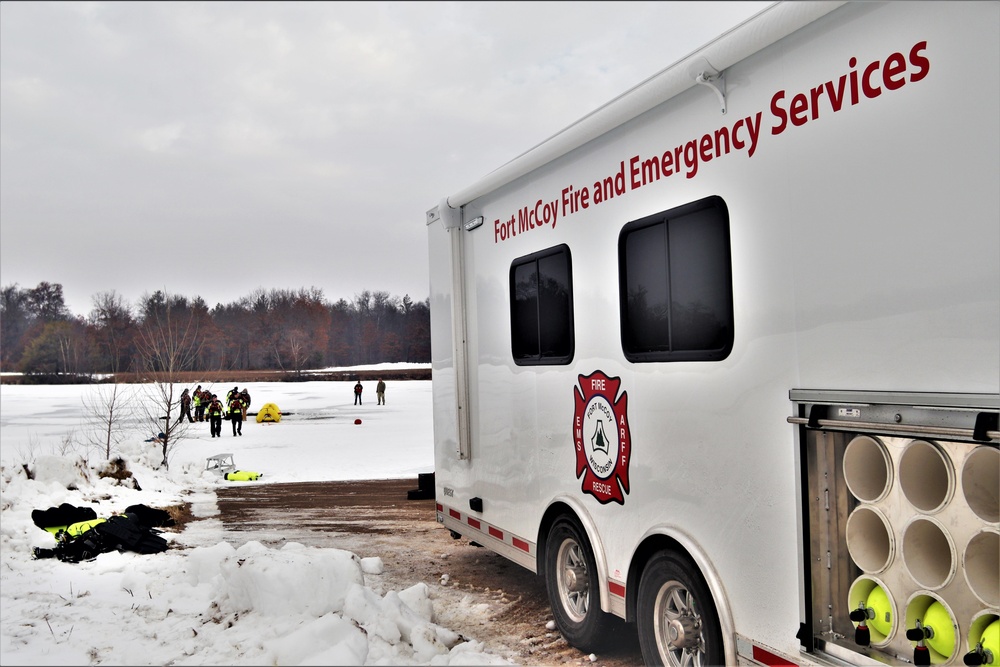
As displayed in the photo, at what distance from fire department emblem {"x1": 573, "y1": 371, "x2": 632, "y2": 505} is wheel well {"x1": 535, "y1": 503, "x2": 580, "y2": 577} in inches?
15.1

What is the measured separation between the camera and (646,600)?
445 centimetres

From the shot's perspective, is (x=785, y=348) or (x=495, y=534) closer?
(x=785, y=348)

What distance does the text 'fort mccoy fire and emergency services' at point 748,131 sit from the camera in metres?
3.05

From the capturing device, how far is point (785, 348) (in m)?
3.55

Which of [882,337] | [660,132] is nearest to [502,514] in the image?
[660,132]

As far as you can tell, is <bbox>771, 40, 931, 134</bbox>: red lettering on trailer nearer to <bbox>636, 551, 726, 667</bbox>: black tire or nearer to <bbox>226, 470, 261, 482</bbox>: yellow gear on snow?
<bbox>636, 551, 726, 667</bbox>: black tire

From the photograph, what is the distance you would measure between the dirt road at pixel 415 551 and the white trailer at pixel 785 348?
423mm

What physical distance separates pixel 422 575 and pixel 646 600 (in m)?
3.74

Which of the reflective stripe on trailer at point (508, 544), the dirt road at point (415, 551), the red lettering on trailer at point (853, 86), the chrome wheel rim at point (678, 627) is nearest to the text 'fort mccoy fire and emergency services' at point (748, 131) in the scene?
the red lettering on trailer at point (853, 86)

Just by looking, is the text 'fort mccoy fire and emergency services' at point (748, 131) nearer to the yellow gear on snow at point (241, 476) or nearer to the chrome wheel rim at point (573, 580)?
the chrome wheel rim at point (573, 580)

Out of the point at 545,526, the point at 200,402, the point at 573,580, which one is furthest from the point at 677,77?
the point at 200,402

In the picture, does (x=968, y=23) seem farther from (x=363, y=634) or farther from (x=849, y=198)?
(x=363, y=634)

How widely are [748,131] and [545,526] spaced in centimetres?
324

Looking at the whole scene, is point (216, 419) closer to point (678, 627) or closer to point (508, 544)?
point (508, 544)
